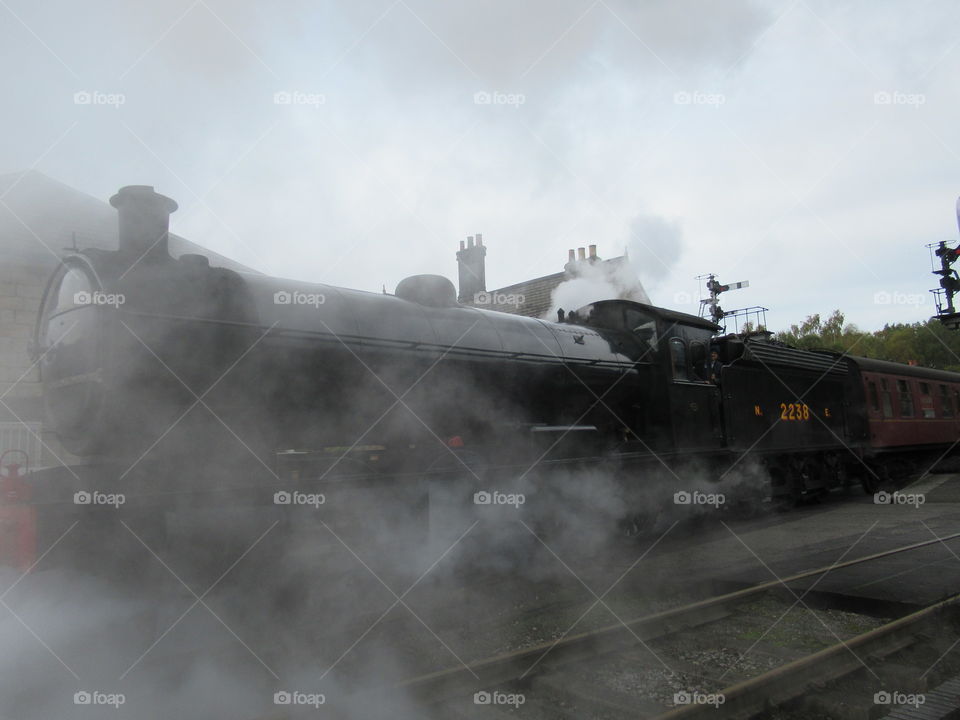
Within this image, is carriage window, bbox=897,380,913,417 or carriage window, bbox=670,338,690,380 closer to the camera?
carriage window, bbox=670,338,690,380

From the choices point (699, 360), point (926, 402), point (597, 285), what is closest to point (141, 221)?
point (699, 360)

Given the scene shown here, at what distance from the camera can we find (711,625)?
4926mm

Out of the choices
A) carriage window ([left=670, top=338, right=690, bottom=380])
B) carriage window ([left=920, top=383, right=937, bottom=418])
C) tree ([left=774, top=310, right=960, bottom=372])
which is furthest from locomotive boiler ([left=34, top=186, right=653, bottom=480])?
tree ([left=774, top=310, right=960, bottom=372])

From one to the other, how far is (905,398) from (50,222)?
1739 centimetres

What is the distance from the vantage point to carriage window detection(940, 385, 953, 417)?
1775 centimetres

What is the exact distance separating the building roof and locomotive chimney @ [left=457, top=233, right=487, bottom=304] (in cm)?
866

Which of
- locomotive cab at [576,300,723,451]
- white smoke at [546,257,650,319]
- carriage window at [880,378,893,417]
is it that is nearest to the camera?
locomotive cab at [576,300,723,451]

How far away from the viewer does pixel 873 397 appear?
1409cm

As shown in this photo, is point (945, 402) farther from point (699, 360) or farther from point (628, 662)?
point (628, 662)

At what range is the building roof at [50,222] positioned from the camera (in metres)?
6.68

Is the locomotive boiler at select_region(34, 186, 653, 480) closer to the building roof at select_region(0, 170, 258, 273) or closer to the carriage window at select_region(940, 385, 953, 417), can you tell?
the building roof at select_region(0, 170, 258, 273)

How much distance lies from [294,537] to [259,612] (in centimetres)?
57

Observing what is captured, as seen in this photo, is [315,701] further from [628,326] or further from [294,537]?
[628,326]

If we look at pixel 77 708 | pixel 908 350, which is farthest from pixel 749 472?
pixel 908 350
